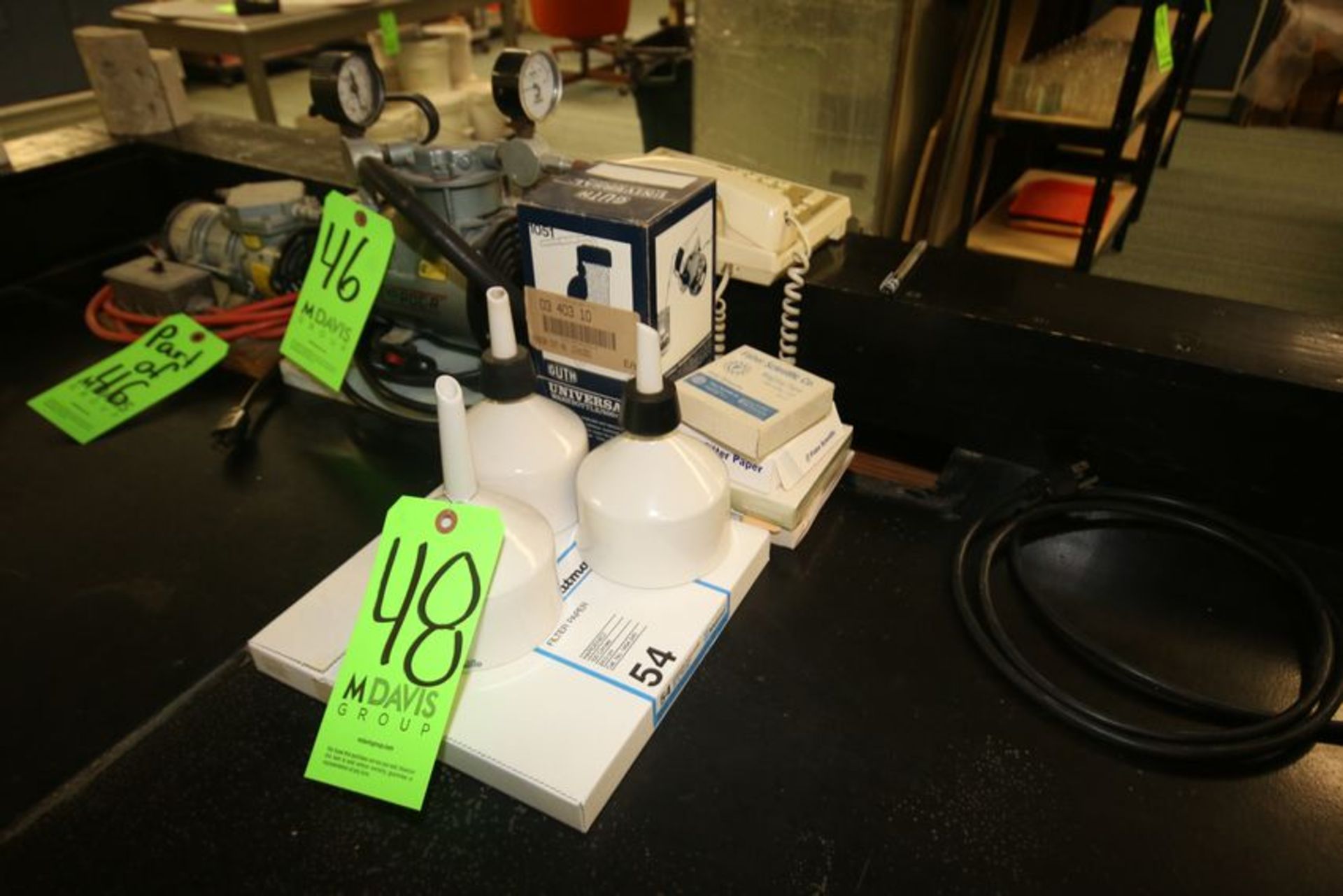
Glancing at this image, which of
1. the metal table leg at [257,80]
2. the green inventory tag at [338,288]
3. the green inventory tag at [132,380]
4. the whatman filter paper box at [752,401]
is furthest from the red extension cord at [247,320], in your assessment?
the metal table leg at [257,80]

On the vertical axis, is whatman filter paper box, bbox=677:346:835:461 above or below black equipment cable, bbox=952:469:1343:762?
above

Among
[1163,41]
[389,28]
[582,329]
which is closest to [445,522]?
[582,329]

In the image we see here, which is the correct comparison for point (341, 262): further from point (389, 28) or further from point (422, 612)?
point (389, 28)

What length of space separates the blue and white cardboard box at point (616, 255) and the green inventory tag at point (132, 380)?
0.48 m

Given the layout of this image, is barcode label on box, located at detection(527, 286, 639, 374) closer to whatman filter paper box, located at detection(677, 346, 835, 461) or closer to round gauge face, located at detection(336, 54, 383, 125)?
whatman filter paper box, located at detection(677, 346, 835, 461)

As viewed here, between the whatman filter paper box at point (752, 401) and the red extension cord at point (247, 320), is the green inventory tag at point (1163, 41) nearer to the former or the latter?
the whatman filter paper box at point (752, 401)

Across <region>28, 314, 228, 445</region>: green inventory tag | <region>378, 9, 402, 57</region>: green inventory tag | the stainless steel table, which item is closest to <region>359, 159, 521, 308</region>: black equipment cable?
<region>28, 314, 228, 445</region>: green inventory tag

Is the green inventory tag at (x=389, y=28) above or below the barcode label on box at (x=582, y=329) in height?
below

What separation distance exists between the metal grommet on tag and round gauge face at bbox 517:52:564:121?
0.47 m

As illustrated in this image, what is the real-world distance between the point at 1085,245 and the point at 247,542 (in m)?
2.11

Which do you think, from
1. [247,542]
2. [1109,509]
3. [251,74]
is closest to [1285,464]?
[1109,509]

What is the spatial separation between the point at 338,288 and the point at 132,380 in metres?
0.31

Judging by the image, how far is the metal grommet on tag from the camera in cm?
48

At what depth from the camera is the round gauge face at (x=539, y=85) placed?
78 centimetres
